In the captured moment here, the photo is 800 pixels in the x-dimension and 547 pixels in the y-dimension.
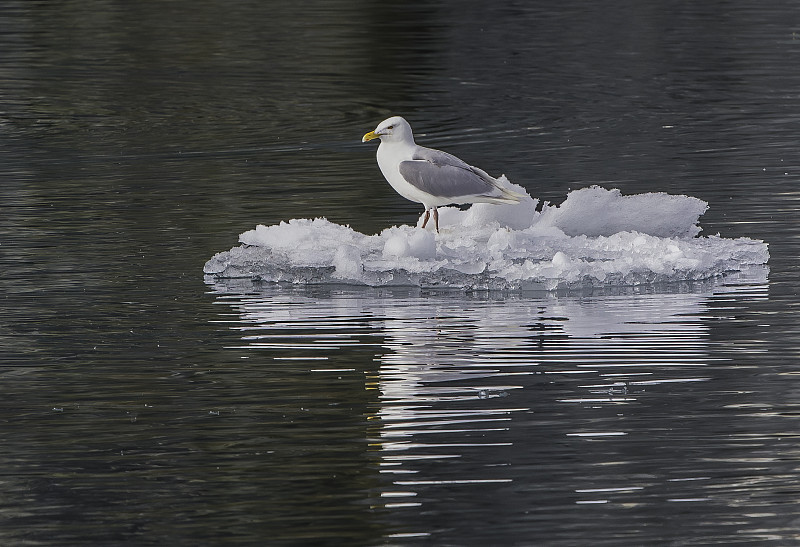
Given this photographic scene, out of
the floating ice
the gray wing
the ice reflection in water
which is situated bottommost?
the ice reflection in water

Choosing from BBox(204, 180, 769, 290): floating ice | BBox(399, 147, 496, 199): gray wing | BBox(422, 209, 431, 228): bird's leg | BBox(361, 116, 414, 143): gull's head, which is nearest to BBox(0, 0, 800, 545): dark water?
BBox(204, 180, 769, 290): floating ice

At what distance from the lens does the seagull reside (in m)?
11.8

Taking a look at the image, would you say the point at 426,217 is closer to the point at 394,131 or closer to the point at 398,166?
the point at 398,166

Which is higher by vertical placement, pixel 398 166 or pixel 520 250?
pixel 398 166

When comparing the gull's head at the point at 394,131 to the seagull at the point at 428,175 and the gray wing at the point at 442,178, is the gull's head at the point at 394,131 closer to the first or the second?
the seagull at the point at 428,175

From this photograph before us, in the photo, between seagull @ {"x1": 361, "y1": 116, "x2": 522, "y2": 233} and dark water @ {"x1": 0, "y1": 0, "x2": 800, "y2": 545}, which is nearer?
dark water @ {"x1": 0, "y1": 0, "x2": 800, "y2": 545}

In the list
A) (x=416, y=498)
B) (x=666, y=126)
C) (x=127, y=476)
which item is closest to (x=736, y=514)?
(x=416, y=498)

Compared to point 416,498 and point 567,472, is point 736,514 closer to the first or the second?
point 567,472

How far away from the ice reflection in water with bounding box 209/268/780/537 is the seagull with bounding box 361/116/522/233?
3.32 ft

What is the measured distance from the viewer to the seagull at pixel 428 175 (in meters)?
11.8

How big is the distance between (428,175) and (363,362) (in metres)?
2.82

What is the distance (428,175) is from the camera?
38.8 feet

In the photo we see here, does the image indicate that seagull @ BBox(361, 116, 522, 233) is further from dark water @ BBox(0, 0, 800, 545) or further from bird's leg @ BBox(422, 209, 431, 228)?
dark water @ BBox(0, 0, 800, 545)

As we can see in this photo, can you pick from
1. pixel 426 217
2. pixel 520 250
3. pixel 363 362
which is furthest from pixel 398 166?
pixel 363 362
